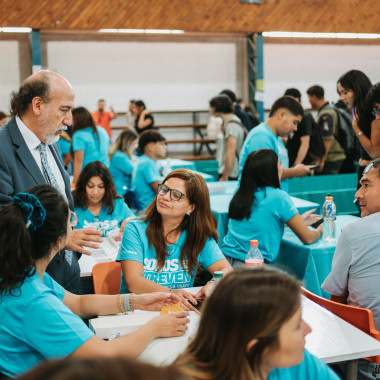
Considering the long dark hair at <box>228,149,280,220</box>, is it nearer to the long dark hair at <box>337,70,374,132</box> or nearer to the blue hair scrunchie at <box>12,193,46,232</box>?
the long dark hair at <box>337,70,374,132</box>

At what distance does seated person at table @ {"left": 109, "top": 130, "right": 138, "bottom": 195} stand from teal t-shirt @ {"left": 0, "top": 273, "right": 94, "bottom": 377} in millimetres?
3989

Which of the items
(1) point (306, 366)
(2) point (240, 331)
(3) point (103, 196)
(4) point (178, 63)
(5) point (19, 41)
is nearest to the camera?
(2) point (240, 331)

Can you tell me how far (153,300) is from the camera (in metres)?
2.15

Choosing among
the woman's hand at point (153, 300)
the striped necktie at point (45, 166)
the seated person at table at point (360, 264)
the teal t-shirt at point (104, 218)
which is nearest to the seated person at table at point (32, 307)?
the woman's hand at point (153, 300)

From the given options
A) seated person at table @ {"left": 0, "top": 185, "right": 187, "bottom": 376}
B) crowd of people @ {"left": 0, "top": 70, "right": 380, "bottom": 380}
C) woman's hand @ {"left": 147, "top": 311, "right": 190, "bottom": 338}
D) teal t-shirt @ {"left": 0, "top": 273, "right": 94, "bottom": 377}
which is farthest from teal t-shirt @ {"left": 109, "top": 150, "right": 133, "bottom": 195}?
teal t-shirt @ {"left": 0, "top": 273, "right": 94, "bottom": 377}

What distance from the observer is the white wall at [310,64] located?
472 inches

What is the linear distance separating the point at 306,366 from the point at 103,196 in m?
2.65

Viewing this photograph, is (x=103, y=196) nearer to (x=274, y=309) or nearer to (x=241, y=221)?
(x=241, y=221)

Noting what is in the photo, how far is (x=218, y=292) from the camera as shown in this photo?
118cm

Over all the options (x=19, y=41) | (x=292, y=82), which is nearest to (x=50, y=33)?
(x=19, y=41)

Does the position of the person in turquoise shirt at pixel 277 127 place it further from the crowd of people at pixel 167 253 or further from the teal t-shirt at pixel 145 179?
the teal t-shirt at pixel 145 179

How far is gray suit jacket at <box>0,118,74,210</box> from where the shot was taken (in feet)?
7.39

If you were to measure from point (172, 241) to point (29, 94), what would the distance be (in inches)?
40.2

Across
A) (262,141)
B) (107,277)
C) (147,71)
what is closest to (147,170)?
(262,141)
